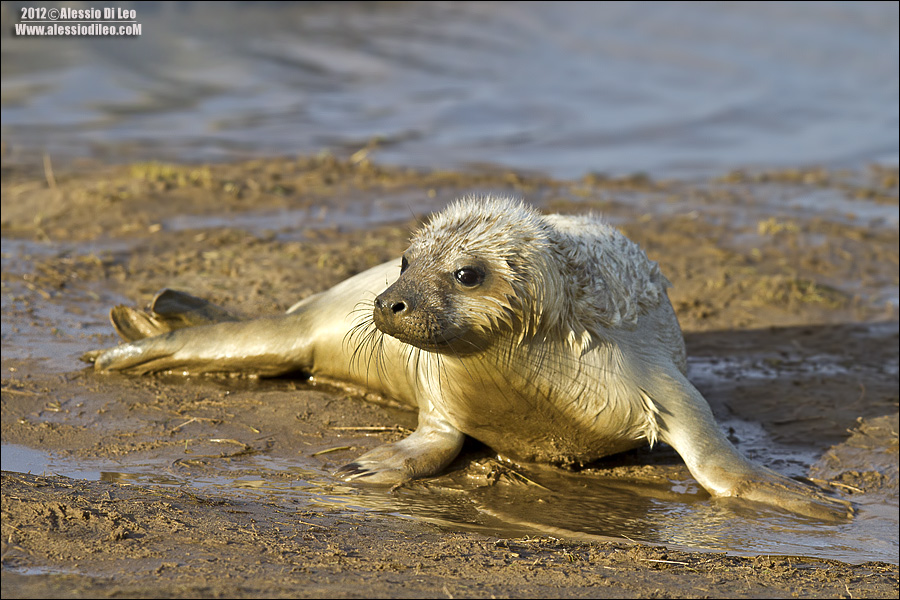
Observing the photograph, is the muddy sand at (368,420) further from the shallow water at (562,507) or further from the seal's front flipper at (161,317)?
the seal's front flipper at (161,317)

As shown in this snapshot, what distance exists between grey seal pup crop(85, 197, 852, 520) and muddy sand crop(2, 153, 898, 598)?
19 cm

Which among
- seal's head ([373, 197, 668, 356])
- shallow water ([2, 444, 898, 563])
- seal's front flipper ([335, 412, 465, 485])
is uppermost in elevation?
seal's head ([373, 197, 668, 356])

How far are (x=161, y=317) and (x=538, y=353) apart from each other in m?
2.94

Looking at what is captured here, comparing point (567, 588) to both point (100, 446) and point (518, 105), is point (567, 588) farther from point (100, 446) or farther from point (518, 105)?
point (518, 105)

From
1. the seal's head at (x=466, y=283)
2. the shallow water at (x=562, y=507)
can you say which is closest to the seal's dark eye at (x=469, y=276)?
the seal's head at (x=466, y=283)

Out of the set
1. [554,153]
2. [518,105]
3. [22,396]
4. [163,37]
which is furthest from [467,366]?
[163,37]

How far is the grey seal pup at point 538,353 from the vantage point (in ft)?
15.5

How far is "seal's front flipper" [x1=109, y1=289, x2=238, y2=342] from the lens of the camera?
677cm

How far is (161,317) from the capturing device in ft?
22.2

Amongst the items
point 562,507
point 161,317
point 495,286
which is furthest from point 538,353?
point 161,317

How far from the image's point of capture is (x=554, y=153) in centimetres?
1443

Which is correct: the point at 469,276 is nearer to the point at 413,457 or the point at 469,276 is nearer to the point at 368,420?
the point at 413,457

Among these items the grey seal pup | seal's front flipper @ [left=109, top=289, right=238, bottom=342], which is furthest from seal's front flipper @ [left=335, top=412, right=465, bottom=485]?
seal's front flipper @ [left=109, top=289, right=238, bottom=342]

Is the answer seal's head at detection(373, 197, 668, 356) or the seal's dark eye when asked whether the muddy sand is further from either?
the seal's dark eye
